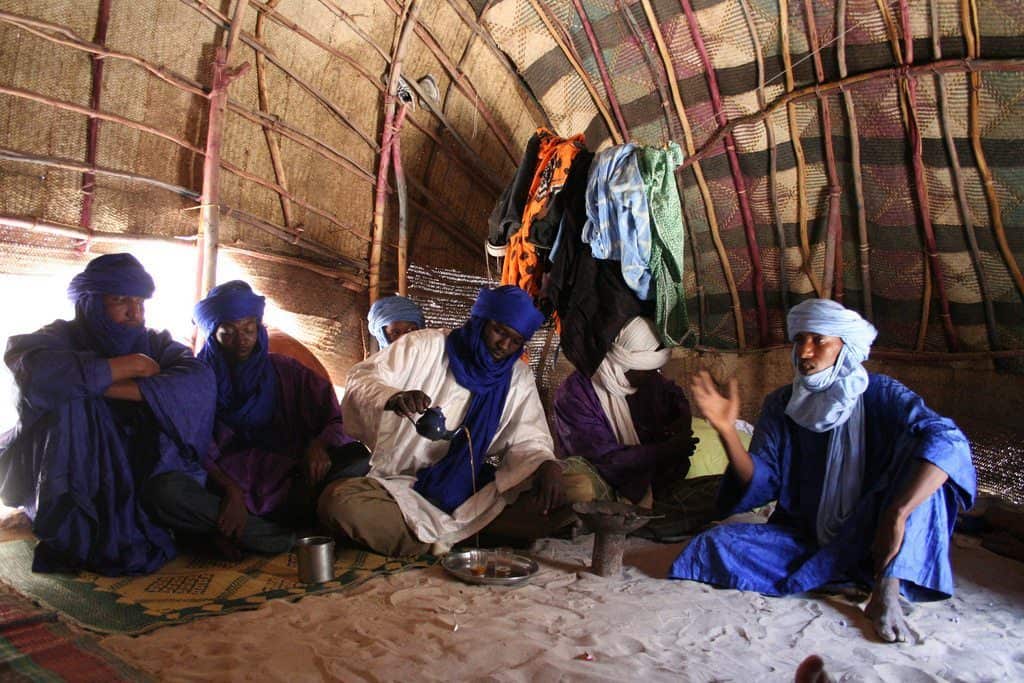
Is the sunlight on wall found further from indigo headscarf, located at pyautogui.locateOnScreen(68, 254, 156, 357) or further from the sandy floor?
the sandy floor

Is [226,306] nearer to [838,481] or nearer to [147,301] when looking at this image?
[147,301]

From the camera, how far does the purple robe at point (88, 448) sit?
241cm

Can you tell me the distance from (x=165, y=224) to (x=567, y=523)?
255 centimetres

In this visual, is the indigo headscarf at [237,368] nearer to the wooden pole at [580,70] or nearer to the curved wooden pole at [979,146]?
the wooden pole at [580,70]

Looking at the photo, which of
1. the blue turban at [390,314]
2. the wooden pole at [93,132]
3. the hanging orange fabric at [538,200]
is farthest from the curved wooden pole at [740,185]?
the wooden pole at [93,132]

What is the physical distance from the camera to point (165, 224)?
3.93 m

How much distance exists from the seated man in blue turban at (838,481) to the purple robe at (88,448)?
1.71m

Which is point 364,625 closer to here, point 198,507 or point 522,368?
point 198,507

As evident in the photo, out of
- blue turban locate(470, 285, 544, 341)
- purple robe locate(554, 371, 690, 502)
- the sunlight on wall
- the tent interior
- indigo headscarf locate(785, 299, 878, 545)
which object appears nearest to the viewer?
indigo headscarf locate(785, 299, 878, 545)

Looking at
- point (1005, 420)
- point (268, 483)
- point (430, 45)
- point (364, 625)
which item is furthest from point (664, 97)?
point (364, 625)

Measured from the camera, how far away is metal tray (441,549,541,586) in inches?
95.2

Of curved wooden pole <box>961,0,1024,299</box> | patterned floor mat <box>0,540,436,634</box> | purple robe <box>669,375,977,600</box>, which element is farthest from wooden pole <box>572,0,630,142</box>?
patterned floor mat <box>0,540,436,634</box>

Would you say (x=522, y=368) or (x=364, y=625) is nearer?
(x=364, y=625)

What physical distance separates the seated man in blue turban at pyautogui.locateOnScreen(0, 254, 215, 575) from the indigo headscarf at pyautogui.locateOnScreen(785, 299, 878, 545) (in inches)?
81.2
